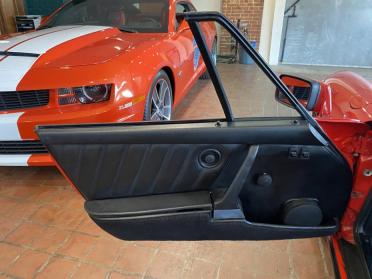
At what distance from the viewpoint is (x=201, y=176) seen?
40.1 inches

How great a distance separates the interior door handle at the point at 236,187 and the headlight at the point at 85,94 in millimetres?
1072

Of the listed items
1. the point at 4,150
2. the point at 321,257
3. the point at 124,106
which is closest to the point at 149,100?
the point at 124,106

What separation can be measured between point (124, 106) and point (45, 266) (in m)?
0.96

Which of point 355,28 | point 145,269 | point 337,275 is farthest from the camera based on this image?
point 355,28

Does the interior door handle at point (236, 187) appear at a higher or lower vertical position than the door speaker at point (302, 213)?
higher

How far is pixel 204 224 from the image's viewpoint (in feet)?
3.38

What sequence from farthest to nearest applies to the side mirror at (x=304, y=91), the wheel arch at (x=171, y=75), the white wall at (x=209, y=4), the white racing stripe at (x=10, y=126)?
the white wall at (x=209, y=4), the wheel arch at (x=171, y=75), the white racing stripe at (x=10, y=126), the side mirror at (x=304, y=91)

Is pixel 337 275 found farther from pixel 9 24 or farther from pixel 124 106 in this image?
pixel 9 24

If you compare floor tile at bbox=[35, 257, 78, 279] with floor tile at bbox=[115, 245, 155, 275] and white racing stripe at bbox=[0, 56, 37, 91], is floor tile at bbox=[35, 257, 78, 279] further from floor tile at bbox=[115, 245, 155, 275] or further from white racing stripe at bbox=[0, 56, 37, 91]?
white racing stripe at bbox=[0, 56, 37, 91]

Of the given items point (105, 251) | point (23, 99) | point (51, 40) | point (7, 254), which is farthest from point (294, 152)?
point (51, 40)

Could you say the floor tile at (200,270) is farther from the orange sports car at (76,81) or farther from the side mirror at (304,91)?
the orange sports car at (76,81)

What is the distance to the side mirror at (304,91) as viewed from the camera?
3.85 feet

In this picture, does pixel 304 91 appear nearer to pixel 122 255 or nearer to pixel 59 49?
pixel 122 255

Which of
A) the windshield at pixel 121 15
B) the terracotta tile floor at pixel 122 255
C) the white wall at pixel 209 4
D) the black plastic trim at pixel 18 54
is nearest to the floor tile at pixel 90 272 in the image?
the terracotta tile floor at pixel 122 255
